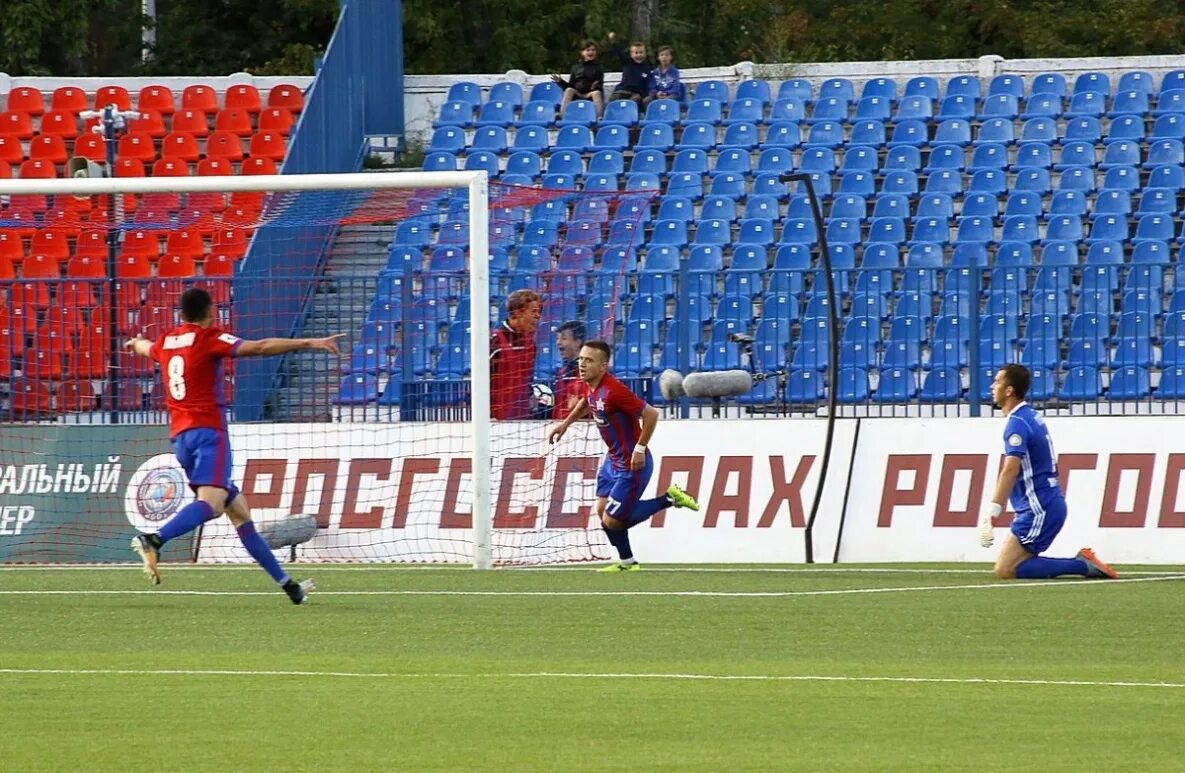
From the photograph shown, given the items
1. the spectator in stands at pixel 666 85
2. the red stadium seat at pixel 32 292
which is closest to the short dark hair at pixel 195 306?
the red stadium seat at pixel 32 292

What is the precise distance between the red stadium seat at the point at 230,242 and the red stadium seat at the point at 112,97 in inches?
357

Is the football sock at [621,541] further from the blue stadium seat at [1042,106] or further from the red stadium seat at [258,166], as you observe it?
the blue stadium seat at [1042,106]

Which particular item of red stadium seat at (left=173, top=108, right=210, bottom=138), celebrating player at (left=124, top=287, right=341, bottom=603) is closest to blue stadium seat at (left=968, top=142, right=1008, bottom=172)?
red stadium seat at (left=173, top=108, right=210, bottom=138)

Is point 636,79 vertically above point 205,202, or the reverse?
point 636,79

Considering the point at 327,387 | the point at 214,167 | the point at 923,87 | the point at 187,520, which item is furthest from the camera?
the point at 923,87

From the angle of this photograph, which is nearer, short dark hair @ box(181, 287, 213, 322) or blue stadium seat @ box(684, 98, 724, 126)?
short dark hair @ box(181, 287, 213, 322)

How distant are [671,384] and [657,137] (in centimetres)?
995

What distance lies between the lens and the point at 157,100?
27.8 m

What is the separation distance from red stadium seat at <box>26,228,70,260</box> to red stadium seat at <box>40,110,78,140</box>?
7.68 meters

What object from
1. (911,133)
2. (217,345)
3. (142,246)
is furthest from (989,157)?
(217,345)

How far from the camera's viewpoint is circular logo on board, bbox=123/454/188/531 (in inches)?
648

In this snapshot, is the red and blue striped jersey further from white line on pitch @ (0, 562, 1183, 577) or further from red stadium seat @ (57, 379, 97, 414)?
red stadium seat @ (57, 379, 97, 414)

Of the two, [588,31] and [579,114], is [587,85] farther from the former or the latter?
[588,31]

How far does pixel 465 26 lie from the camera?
1462 inches
